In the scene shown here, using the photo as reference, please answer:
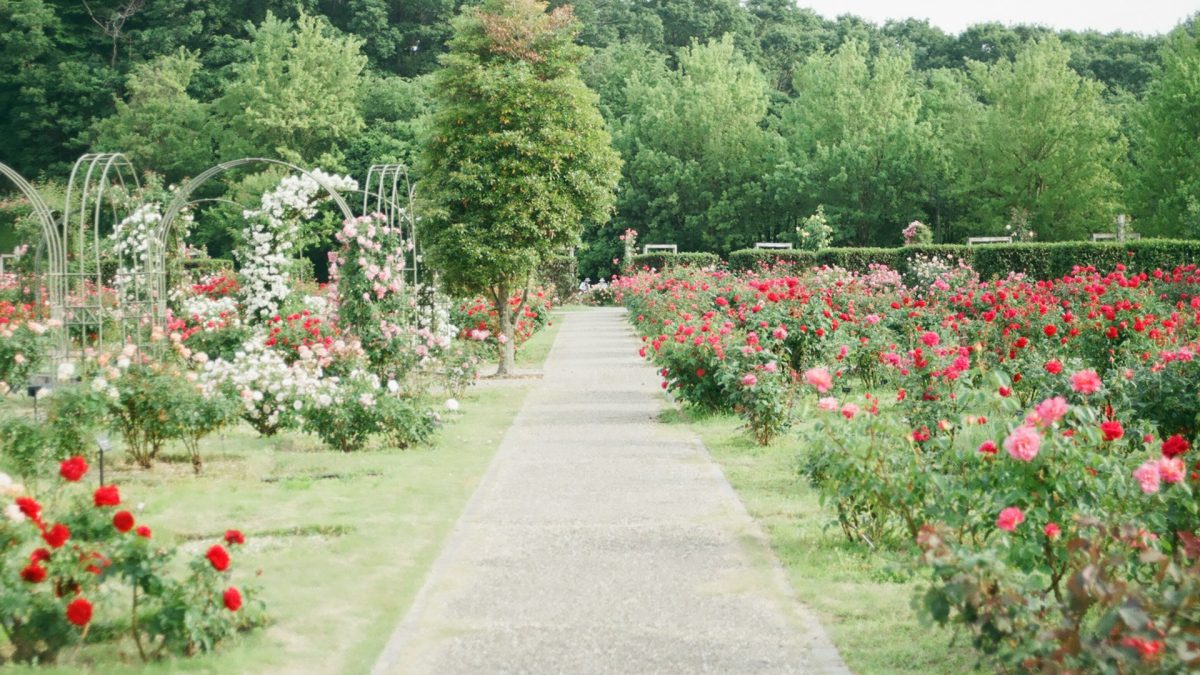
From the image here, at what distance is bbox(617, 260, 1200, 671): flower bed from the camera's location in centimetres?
342

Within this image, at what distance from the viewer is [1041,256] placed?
2830 centimetres

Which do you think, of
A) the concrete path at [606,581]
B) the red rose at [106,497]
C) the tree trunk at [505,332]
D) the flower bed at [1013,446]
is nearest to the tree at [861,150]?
the tree trunk at [505,332]

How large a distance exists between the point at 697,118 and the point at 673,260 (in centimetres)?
1090

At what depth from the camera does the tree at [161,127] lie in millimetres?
42062

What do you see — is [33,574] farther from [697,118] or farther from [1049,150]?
[697,118]

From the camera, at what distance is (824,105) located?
46031 millimetres

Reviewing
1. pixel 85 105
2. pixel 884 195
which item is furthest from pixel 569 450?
pixel 85 105

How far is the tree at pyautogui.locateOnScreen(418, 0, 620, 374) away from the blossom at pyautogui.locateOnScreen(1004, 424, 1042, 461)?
12.0 m

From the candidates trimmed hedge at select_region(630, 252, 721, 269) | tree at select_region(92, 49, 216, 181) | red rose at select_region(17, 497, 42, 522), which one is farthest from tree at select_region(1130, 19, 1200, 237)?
red rose at select_region(17, 497, 42, 522)

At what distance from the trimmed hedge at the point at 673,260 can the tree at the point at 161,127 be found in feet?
52.0

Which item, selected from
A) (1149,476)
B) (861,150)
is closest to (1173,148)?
(861,150)

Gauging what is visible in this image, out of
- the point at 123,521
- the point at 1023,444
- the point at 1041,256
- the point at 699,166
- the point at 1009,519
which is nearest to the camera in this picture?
the point at 1009,519

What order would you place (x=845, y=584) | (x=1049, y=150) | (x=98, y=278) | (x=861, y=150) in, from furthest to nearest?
(x=861, y=150)
(x=1049, y=150)
(x=98, y=278)
(x=845, y=584)

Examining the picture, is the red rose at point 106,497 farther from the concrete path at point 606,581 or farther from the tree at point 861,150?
the tree at point 861,150
